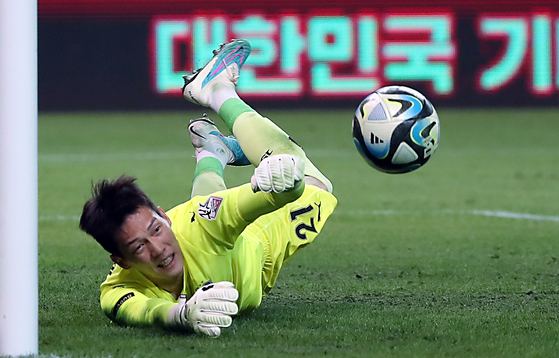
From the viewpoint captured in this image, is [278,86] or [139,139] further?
[278,86]

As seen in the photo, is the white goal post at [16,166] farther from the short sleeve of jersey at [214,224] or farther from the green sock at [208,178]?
the green sock at [208,178]

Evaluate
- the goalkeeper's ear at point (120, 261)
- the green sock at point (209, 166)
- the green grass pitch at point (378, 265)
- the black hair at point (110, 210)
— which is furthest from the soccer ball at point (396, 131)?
the goalkeeper's ear at point (120, 261)

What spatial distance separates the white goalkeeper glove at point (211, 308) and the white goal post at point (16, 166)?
65 centimetres

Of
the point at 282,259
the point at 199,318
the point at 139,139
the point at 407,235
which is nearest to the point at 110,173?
the point at 139,139

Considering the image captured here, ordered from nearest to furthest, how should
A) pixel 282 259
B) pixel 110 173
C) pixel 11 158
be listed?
pixel 11 158 → pixel 282 259 → pixel 110 173

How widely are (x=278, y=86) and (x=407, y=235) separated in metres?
9.58

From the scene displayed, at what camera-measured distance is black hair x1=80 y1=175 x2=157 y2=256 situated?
11.3 ft

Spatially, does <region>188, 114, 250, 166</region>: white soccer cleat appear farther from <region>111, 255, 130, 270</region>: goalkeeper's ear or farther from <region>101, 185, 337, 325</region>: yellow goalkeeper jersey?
<region>111, 255, 130, 270</region>: goalkeeper's ear

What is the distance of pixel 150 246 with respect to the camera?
3457mm

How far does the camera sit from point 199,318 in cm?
328

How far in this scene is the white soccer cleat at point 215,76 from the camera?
417 cm

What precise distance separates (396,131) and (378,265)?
1.42m

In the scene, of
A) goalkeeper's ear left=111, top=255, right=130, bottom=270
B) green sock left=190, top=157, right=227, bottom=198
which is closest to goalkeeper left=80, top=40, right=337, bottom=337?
goalkeeper's ear left=111, top=255, right=130, bottom=270

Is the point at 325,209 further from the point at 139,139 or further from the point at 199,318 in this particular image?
the point at 139,139
